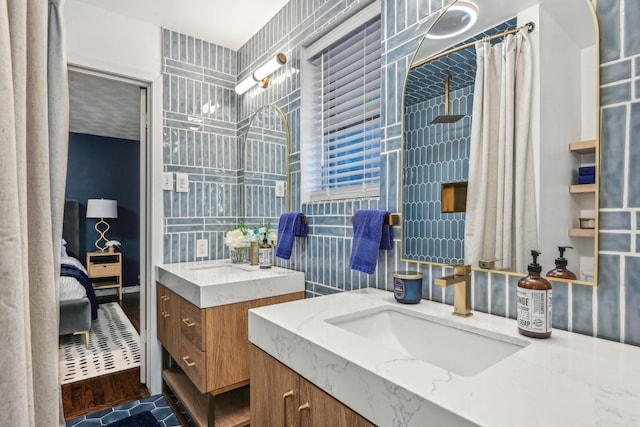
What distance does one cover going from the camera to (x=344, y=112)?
179 cm

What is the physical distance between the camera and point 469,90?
1.16m

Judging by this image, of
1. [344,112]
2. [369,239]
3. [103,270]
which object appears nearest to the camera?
[369,239]

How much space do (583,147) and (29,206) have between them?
125 centimetres

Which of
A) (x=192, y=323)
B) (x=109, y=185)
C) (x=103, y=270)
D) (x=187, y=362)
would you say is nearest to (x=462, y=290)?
(x=192, y=323)

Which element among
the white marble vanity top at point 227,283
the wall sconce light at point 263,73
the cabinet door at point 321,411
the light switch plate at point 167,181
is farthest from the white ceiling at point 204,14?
the cabinet door at point 321,411

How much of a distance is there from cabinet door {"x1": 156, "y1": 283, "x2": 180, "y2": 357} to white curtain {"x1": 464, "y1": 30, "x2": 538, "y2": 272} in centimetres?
158

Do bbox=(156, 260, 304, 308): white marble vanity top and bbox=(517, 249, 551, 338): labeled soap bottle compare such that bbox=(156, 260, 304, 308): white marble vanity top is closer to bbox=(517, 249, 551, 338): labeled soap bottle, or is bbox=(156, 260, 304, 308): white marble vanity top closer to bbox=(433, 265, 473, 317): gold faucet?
bbox=(433, 265, 473, 317): gold faucet

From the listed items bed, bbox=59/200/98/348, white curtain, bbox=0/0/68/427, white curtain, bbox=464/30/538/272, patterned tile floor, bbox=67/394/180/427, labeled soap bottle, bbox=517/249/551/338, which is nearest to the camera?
white curtain, bbox=0/0/68/427

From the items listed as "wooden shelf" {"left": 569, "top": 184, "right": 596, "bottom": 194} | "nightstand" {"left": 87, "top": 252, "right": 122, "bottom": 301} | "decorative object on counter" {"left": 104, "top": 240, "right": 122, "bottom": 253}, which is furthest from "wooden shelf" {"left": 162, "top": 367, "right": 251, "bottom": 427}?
"decorative object on counter" {"left": 104, "top": 240, "right": 122, "bottom": 253}

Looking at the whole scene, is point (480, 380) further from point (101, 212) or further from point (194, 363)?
point (101, 212)

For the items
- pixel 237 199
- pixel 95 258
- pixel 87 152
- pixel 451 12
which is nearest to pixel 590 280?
pixel 451 12

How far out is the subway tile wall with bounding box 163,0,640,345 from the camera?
2.75 ft

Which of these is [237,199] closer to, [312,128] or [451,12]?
[312,128]

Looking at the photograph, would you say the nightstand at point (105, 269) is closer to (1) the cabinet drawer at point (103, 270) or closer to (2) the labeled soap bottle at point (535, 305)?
(1) the cabinet drawer at point (103, 270)
